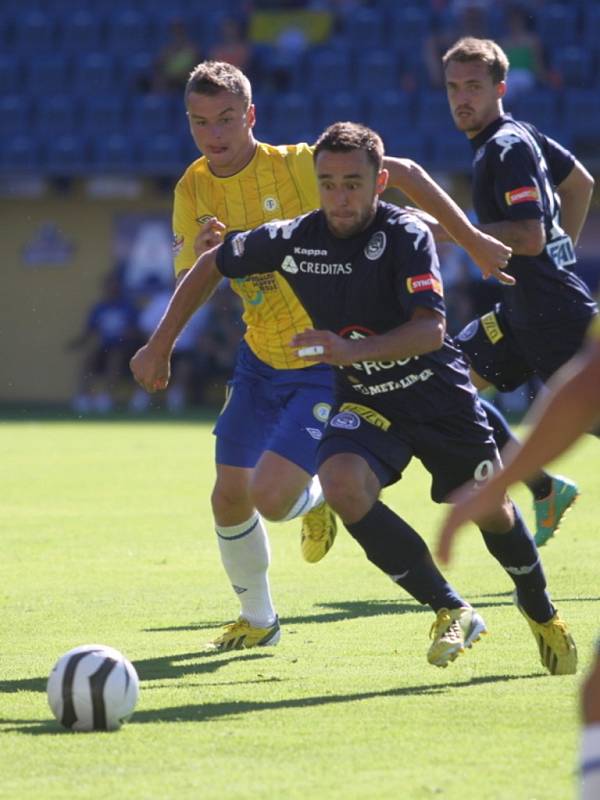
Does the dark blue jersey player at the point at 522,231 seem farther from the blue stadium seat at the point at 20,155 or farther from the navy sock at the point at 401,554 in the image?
the blue stadium seat at the point at 20,155

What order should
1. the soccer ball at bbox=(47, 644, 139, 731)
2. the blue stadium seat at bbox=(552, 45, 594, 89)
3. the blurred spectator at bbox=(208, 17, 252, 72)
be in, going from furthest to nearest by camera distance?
the blurred spectator at bbox=(208, 17, 252, 72) → the blue stadium seat at bbox=(552, 45, 594, 89) → the soccer ball at bbox=(47, 644, 139, 731)

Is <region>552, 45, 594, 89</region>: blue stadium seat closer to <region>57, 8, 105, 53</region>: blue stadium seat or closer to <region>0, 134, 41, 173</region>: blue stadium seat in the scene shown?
<region>57, 8, 105, 53</region>: blue stadium seat

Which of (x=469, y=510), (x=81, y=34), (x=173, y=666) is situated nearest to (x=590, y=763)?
(x=469, y=510)

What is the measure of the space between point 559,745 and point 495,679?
1.17 metres

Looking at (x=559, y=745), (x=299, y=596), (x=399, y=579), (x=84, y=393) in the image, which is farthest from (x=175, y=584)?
(x=84, y=393)

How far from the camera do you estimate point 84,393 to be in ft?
84.6

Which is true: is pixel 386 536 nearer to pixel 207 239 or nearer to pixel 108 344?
pixel 207 239

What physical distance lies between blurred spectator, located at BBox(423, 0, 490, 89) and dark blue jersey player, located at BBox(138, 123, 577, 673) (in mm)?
17973

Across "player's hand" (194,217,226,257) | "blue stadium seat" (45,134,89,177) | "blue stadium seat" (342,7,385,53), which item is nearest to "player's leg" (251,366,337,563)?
"player's hand" (194,217,226,257)

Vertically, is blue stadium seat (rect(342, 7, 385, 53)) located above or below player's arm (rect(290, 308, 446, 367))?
below

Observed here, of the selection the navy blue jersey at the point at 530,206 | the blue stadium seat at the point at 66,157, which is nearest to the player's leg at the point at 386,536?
the navy blue jersey at the point at 530,206

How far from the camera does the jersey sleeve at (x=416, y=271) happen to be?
5.73 m

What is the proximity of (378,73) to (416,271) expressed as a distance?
64.1ft

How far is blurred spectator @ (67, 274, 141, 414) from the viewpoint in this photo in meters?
24.8
